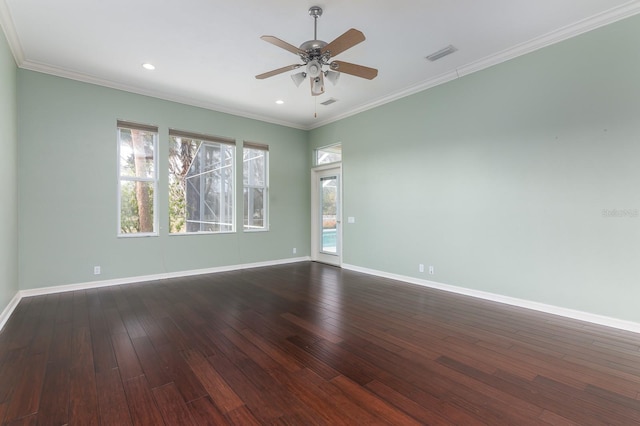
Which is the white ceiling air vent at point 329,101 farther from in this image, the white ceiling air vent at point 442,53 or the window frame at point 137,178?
the window frame at point 137,178

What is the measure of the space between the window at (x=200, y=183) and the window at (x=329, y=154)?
2015 millimetres

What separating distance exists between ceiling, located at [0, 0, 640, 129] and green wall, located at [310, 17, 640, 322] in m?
0.37

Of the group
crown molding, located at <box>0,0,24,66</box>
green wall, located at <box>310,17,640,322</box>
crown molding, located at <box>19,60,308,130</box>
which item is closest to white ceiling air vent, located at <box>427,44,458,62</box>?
green wall, located at <box>310,17,640,322</box>

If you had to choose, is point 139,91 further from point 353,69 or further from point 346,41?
point 346,41

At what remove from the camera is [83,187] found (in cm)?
441

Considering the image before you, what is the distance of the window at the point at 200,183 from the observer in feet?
17.4

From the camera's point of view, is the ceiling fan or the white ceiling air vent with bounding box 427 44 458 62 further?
the white ceiling air vent with bounding box 427 44 458 62

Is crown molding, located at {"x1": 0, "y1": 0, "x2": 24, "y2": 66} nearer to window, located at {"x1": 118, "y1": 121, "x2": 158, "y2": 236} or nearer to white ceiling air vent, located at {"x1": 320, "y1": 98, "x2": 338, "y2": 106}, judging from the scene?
window, located at {"x1": 118, "y1": 121, "x2": 158, "y2": 236}

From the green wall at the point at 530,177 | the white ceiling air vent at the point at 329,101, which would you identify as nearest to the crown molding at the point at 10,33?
the white ceiling air vent at the point at 329,101

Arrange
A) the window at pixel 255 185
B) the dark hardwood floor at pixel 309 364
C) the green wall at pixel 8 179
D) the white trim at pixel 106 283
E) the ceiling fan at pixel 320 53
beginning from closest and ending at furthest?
the dark hardwood floor at pixel 309 364 → the ceiling fan at pixel 320 53 → the green wall at pixel 8 179 → the white trim at pixel 106 283 → the window at pixel 255 185

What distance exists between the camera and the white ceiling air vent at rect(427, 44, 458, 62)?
3629mm

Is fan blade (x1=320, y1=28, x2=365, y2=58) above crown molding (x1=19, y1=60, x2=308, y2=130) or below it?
below

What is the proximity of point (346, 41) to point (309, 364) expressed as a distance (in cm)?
273

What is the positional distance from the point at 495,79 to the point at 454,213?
6.20 feet
